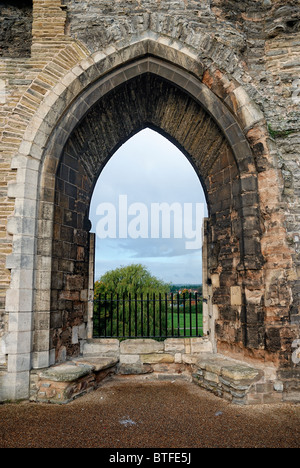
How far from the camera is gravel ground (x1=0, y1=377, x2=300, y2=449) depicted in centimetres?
338

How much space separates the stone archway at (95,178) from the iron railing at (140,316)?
24.7 inches

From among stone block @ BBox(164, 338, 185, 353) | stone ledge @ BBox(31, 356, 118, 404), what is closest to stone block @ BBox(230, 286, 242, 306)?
stone block @ BBox(164, 338, 185, 353)

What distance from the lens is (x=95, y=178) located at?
6.52 m

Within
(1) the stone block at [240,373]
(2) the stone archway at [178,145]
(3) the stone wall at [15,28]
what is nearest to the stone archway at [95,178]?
(2) the stone archway at [178,145]

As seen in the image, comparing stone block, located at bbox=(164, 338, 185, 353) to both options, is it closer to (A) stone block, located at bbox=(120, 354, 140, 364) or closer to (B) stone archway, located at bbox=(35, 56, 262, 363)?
(A) stone block, located at bbox=(120, 354, 140, 364)

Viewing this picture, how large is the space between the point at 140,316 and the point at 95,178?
17.6 feet

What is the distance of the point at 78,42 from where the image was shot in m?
5.43

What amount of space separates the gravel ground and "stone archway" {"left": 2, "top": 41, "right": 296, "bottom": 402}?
767 millimetres

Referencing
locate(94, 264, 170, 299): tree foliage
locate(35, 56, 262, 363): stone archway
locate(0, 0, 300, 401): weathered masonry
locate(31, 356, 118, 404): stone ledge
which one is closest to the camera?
locate(31, 356, 118, 404): stone ledge

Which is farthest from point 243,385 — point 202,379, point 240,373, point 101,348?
point 101,348

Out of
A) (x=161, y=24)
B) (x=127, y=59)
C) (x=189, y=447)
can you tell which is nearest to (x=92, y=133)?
(x=127, y=59)

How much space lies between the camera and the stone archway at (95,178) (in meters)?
4.87

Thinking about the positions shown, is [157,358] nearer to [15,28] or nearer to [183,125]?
[183,125]

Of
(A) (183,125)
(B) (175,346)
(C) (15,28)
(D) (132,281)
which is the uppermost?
(C) (15,28)
